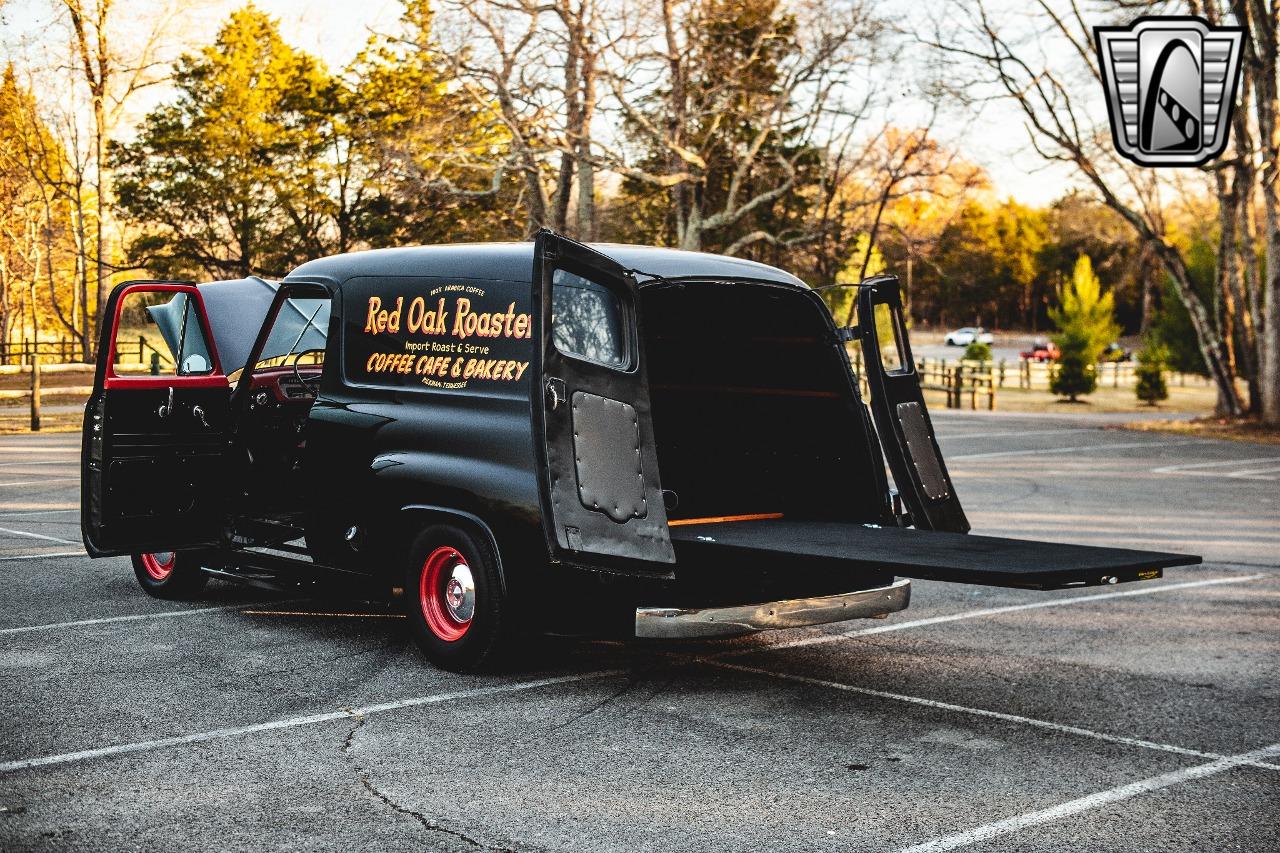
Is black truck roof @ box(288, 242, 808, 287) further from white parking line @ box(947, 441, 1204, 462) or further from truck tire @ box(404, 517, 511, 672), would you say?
white parking line @ box(947, 441, 1204, 462)

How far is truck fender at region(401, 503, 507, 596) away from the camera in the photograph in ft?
19.8

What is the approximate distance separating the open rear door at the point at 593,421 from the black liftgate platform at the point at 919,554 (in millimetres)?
474

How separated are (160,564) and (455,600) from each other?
282 centimetres

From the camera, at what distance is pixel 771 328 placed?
24.3 feet

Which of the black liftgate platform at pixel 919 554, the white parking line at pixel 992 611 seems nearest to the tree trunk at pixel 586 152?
the white parking line at pixel 992 611

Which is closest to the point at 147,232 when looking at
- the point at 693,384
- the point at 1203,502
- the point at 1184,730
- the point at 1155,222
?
the point at 1155,222

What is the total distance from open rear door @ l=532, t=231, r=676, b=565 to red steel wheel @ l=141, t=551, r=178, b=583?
11.2 ft

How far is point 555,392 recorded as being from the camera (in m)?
5.75

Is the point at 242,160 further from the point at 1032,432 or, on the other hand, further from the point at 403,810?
the point at 403,810

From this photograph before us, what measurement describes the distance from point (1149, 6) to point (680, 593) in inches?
946

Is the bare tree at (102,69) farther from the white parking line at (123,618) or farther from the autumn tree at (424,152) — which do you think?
the white parking line at (123,618)

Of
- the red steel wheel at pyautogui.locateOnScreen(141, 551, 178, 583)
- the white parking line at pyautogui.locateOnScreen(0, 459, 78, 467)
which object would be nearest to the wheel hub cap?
the red steel wheel at pyautogui.locateOnScreen(141, 551, 178, 583)

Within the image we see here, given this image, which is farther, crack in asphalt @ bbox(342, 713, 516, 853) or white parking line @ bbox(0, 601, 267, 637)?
white parking line @ bbox(0, 601, 267, 637)

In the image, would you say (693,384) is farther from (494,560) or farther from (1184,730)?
(1184,730)
